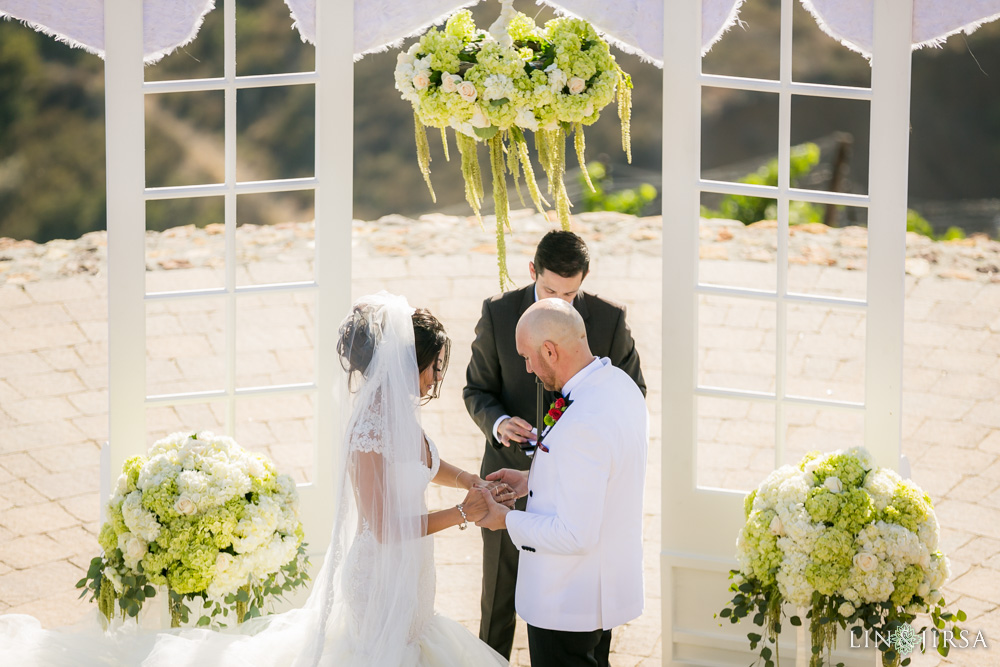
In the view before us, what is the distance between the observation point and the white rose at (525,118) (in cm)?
346

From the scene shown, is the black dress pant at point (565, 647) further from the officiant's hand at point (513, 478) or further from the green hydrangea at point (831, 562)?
the green hydrangea at point (831, 562)

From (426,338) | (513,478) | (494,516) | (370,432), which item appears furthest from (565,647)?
(426,338)

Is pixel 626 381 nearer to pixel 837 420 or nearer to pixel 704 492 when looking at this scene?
pixel 704 492

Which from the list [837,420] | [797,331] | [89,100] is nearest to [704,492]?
[837,420]

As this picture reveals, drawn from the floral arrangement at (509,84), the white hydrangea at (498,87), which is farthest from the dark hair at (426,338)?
the white hydrangea at (498,87)

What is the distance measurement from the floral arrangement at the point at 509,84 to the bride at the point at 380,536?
598 millimetres

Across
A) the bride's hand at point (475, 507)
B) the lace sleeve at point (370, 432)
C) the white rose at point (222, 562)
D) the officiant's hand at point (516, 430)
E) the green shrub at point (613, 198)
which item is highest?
the green shrub at point (613, 198)

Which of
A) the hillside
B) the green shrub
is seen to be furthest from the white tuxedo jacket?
the hillside

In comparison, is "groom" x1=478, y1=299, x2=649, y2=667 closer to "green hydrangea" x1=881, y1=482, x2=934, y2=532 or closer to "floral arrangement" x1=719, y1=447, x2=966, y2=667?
"floral arrangement" x1=719, y1=447, x2=966, y2=667

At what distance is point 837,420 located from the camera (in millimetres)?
7551

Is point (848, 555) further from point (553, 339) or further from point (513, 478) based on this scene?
point (553, 339)

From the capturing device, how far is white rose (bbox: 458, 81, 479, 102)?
3387mm

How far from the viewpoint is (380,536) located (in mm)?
3023

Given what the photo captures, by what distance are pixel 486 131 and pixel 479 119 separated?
0.18ft
